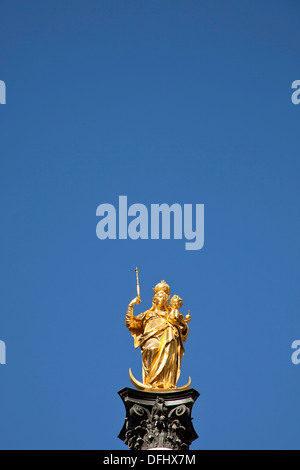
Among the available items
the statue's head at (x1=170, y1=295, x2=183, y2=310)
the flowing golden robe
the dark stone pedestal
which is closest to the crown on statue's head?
the statue's head at (x1=170, y1=295, x2=183, y2=310)

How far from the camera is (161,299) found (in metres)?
53.5

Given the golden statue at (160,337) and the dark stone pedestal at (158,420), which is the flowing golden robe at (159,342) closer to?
the golden statue at (160,337)

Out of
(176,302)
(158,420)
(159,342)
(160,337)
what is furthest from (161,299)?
(158,420)

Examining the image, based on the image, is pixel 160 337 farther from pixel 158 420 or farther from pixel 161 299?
pixel 158 420

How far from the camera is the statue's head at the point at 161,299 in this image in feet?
176

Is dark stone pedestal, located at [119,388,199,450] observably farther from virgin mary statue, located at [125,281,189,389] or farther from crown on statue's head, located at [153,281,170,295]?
crown on statue's head, located at [153,281,170,295]

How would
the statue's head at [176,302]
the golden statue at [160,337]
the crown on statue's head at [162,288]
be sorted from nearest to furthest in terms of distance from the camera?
1. the golden statue at [160,337]
2. the statue's head at [176,302]
3. the crown on statue's head at [162,288]

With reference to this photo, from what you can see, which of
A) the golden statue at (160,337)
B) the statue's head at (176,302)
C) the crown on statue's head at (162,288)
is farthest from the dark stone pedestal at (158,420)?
the crown on statue's head at (162,288)

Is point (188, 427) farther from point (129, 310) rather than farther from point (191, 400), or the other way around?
point (129, 310)

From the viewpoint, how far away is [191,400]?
50.4 metres

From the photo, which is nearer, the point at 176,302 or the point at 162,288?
the point at 176,302

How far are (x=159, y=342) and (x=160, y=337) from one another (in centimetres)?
25

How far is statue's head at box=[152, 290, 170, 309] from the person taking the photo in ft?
176
